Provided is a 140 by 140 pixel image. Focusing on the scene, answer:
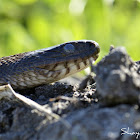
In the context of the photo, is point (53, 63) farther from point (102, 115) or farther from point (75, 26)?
point (75, 26)

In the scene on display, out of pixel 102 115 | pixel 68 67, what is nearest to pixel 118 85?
pixel 102 115

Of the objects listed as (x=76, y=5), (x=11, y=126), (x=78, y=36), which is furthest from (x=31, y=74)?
(x=76, y=5)

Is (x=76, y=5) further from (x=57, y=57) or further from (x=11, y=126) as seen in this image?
(x=11, y=126)

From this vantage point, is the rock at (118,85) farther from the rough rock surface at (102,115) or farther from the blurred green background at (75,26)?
the blurred green background at (75,26)

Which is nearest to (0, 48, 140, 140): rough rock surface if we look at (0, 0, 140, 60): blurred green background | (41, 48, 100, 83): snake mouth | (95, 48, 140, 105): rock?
(95, 48, 140, 105): rock

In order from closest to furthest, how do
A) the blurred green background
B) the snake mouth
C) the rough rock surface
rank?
1. the rough rock surface
2. the snake mouth
3. the blurred green background

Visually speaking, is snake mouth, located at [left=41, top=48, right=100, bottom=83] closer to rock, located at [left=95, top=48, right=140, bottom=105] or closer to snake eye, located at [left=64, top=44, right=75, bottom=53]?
snake eye, located at [left=64, top=44, right=75, bottom=53]
